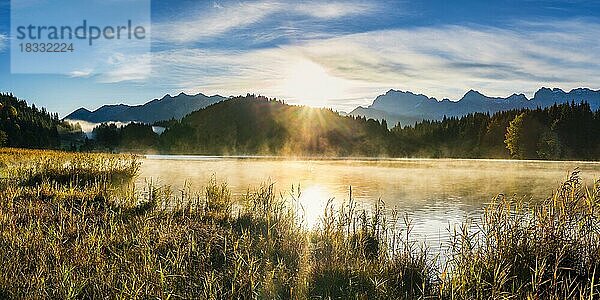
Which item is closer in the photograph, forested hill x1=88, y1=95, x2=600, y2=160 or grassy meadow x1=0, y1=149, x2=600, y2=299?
grassy meadow x1=0, y1=149, x2=600, y2=299

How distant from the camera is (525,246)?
29.6 ft

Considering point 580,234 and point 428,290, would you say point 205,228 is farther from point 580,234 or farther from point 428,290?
point 580,234

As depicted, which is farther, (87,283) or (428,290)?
(428,290)

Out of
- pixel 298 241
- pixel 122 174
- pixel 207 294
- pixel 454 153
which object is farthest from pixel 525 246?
pixel 454 153

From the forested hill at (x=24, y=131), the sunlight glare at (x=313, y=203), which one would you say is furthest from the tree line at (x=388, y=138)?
the sunlight glare at (x=313, y=203)

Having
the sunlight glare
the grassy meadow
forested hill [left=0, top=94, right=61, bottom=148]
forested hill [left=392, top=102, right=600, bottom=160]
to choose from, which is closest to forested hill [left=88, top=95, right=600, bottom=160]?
forested hill [left=392, top=102, right=600, bottom=160]

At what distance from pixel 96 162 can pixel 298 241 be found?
69.8 feet

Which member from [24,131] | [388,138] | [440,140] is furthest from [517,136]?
[24,131]

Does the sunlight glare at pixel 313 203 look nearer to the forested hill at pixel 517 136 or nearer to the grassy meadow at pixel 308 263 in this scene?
the grassy meadow at pixel 308 263

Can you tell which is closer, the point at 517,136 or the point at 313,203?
the point at 313,203

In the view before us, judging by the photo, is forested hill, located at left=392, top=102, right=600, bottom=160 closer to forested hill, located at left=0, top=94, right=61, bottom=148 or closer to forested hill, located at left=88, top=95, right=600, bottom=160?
forested hill, located at left=88, top=95, right=600, bottom=160

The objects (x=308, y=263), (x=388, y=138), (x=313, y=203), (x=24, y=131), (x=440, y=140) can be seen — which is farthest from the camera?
(x=388, y=138)

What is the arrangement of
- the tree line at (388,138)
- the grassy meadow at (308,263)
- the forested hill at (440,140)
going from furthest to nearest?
Answer: the tree line at (388,138) → the forested hill at (440,140) → the grassy meadow at (308,263)

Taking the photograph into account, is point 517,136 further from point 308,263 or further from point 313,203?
point 308,263
